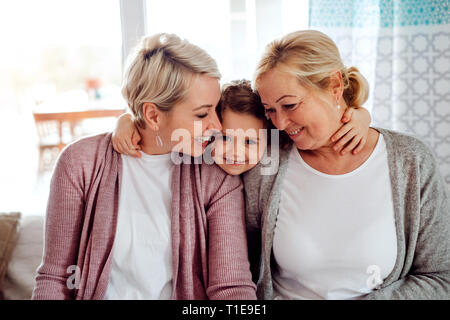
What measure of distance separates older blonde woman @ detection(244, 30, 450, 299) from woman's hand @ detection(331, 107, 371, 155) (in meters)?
0.02

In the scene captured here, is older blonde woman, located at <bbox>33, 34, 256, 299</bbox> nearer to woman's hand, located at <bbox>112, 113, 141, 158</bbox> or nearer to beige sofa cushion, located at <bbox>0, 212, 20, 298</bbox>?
woman's hand, located at <bbox>112, 113, 141, 158</bbox>

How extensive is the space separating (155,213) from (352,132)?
22.8 inches

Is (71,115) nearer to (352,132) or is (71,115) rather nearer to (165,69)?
(165,69)

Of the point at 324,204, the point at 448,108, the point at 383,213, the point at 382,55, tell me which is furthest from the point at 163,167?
the point at 448,108

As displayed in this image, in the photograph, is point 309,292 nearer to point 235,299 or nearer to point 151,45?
point 235,299

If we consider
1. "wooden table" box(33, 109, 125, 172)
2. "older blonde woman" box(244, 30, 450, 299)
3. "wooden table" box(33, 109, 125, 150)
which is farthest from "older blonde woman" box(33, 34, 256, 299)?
"wooden table" box(33, 109, 125, 150)

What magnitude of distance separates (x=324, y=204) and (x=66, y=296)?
741mm

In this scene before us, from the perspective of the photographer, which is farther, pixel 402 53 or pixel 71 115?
pixel 71 115

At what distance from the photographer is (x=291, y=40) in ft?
3.26

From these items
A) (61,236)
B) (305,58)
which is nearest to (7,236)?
(61,236)

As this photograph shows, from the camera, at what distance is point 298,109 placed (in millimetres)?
996

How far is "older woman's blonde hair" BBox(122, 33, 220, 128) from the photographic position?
3.47ft

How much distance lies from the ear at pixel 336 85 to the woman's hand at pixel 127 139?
55cm

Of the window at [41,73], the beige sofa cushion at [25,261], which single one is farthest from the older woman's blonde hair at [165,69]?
the window at [41,73]
